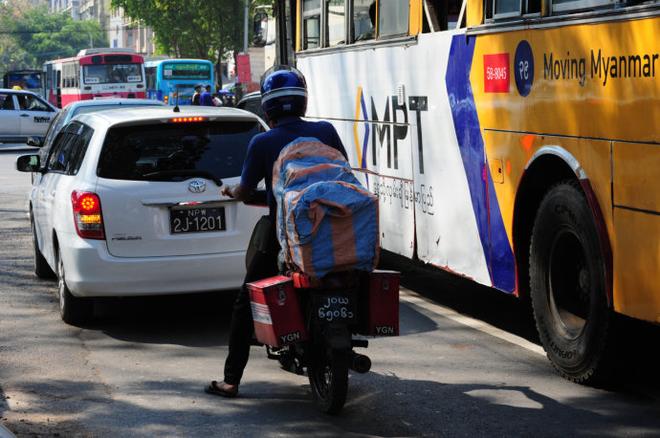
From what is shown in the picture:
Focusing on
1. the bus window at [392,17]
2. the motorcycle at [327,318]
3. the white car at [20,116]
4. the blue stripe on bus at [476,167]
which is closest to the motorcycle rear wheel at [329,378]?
the motorcycle at [327,318]

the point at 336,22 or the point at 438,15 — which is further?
the point at 336,22

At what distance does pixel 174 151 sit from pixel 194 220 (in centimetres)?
53

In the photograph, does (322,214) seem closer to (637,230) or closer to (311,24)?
(637,230)

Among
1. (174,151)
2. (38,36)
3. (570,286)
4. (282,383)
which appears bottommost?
(282,383)

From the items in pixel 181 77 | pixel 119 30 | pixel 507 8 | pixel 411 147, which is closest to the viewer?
pixel 507 8

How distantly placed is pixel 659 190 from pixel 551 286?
4.91ft

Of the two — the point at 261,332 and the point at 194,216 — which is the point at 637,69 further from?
the point at 194,216

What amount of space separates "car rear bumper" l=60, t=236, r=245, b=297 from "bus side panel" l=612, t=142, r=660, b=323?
120 inches

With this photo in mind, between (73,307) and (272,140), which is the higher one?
(272,140)

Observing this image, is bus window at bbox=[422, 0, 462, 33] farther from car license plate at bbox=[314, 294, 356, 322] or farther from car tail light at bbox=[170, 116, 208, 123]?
car license plate at bbox=[314, 294, 356, 322]

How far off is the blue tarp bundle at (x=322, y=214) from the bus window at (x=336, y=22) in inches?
214

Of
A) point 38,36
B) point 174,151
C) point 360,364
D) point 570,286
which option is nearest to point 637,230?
point 570,286

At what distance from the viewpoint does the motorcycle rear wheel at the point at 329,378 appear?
19.1 ft

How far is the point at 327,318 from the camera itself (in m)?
5.85
